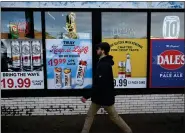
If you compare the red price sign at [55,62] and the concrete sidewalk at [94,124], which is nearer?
the concrete sidewalk at [94,124]

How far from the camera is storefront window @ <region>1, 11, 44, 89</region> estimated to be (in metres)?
5.88

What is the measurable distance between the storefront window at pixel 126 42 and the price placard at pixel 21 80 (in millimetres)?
1448

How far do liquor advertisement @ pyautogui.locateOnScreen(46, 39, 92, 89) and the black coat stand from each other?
47.1 inches

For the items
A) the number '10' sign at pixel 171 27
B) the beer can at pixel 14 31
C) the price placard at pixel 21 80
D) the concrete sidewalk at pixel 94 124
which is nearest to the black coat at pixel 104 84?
the concrete sidewalk at pixel 94 124

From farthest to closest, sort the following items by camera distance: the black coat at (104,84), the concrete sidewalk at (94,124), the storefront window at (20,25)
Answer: the storefront window at (20,25)
the concrete sidewalk at (94,124)
the black coat at (104,84)

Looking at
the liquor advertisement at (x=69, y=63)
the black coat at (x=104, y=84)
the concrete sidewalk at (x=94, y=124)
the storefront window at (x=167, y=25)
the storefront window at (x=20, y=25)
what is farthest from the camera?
the storefront window at (x=167, y=25)

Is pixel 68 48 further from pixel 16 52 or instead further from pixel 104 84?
pixel 104 84

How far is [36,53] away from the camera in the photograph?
5949mm

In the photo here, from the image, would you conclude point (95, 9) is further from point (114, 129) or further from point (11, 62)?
point (114, 129)

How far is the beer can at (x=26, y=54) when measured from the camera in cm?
593

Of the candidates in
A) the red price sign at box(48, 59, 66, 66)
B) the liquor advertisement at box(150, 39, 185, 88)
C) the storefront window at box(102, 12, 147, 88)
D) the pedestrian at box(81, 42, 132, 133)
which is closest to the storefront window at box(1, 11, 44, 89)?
the red price sign at box(48, 59, 66, 66)

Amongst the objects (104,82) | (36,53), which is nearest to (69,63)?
(36,53)

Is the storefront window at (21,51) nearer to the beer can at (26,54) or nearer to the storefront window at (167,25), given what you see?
the beer can at (26,54)

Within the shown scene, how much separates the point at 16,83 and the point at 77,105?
1.21m
